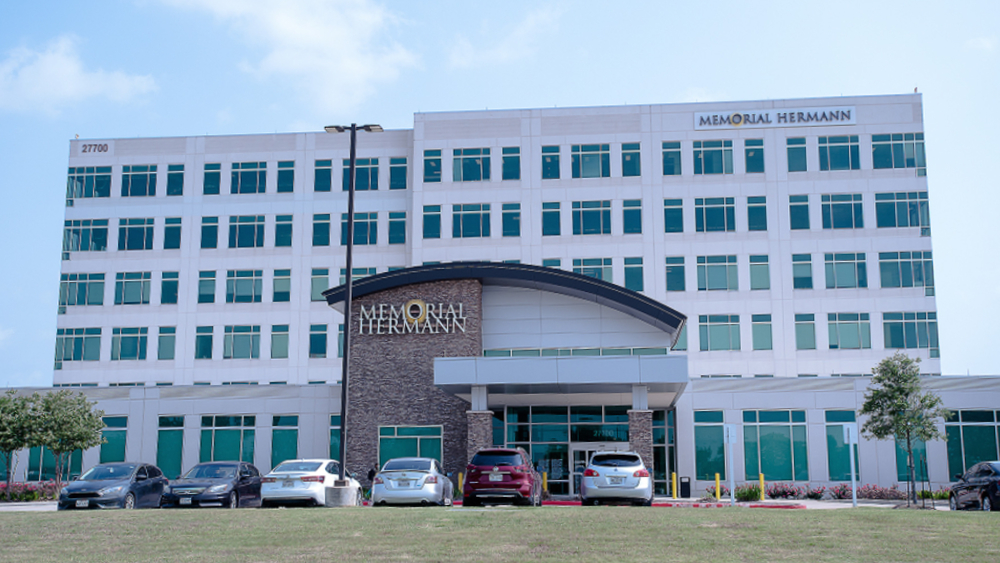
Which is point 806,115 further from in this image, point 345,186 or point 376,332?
point 376,332

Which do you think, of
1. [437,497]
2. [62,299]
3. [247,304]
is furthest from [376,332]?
[62,299]

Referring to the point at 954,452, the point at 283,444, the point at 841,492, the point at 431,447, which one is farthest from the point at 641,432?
the point at 283,444

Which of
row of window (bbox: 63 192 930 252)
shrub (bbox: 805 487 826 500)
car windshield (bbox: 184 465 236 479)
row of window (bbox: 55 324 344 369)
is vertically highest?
row of window (bbox: 63 192 930 252)

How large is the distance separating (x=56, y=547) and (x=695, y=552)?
9.67 m

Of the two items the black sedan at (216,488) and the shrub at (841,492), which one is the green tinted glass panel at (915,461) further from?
the black sedan at (216,488)

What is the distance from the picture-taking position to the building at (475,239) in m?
52.2

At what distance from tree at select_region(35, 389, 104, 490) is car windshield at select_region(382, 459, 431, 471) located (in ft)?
62.7

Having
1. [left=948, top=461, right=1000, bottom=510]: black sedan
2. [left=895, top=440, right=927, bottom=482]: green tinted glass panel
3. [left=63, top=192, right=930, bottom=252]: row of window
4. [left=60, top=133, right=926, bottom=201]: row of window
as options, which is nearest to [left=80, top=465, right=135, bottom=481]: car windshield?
[left=948, top=461, right=1000, bottom=510]: black sedan

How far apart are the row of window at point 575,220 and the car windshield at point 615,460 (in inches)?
1195

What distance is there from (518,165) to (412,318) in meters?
20.9

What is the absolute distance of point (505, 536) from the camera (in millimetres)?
15484

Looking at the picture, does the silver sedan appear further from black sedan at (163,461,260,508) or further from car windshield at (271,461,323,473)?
black sedan at (163,461,260,508)

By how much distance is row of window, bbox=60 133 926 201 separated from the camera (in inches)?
2131

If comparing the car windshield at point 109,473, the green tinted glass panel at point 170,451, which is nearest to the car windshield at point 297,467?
the car windshield at point 109,473
